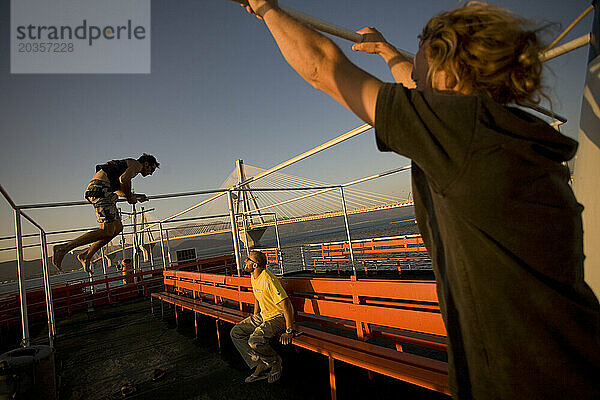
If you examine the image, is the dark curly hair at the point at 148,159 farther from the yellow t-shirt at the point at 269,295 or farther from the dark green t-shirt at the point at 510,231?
the dark green t-shirt at the point at 510,231

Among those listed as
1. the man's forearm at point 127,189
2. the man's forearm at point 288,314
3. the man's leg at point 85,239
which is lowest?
the man's forearm at point 288,314

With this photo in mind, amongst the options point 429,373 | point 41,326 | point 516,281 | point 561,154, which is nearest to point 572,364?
point 516,281

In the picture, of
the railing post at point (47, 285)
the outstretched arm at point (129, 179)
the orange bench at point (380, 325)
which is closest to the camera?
the orange bench at point (380, 325)

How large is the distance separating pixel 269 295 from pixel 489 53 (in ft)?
8.96

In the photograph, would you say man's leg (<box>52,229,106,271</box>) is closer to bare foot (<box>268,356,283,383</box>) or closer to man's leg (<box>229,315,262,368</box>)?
man's leg (<box>229,315,262,368</box>)

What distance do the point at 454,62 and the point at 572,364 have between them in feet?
1.88

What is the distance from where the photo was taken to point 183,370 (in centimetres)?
328

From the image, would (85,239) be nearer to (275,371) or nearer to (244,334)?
(244,334)

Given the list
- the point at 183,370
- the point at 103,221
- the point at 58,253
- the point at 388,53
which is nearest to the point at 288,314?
the point at 183,370

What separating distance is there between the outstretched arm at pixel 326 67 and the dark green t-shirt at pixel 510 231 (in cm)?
4

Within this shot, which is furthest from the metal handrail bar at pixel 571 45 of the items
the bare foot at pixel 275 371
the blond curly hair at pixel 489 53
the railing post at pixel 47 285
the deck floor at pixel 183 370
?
the railing post at pixel 47 285

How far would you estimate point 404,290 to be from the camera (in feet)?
7.53

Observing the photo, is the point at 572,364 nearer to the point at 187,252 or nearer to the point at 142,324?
the point at 142,324

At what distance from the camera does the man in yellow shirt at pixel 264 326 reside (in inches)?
110
